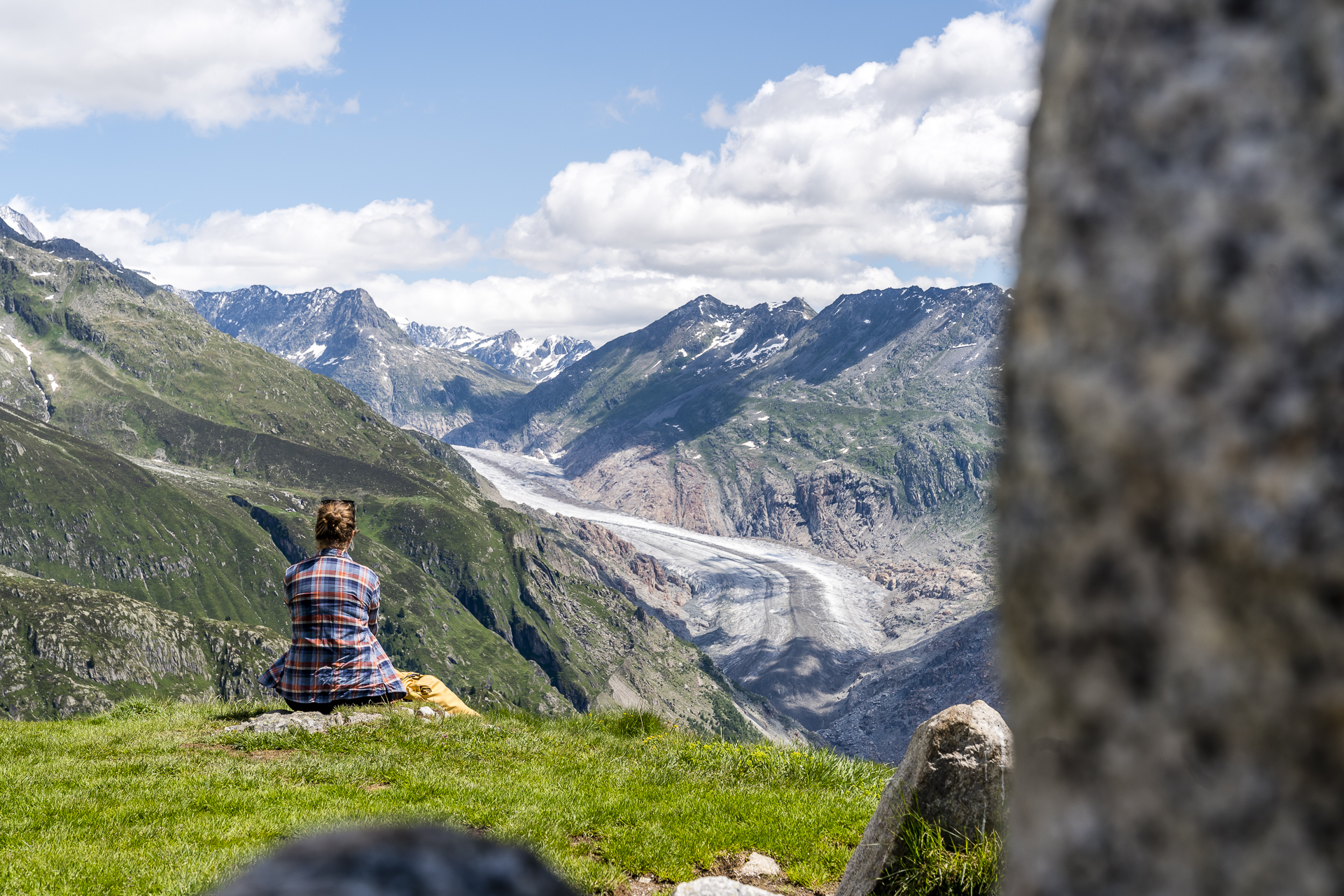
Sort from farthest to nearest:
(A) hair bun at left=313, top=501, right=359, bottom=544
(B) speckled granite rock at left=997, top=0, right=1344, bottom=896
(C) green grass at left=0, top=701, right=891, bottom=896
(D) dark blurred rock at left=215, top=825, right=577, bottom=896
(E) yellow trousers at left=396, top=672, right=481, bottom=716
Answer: (E) yellow trousers at left=396, top=672, right=481, bottom=716 → (A) hair bun at left=313, top=501, right=359, bottom=544 → (C) green grass at left=0, top=701, right=891, bottom=896 → (D) dark blurred rock at left=215, top=825, right=577, bottom=896 → (B) speckled granite rock at left=997, top=0, right=1344, bottom=896

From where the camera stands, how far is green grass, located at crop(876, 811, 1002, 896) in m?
7.45

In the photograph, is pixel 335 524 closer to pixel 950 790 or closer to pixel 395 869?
pixel 950 790

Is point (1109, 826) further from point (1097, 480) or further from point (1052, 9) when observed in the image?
point (1052, 9)

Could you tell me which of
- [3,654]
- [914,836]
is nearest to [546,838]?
[914,836]

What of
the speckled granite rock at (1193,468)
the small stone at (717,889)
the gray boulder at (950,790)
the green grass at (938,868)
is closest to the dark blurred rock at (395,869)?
the speckled granite rock at (1193,468)

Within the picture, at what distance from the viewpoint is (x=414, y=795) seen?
1121 centimetres

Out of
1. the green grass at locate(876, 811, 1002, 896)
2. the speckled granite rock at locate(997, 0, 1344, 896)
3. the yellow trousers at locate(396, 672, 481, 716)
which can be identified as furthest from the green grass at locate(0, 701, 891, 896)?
the speckled granite rock at locate(997, 0, 1344, 896)

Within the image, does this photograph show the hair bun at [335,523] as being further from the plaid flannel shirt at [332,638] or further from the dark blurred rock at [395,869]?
the dark blurred rock at [395,869]

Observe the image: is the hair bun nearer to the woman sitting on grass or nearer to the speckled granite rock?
the woman sitting on grass

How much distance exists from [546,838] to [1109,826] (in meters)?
9.35

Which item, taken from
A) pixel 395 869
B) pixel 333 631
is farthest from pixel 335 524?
pixel 395 869

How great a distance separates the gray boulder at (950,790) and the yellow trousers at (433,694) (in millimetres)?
10199

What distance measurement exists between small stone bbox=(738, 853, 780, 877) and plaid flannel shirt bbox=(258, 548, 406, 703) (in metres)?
7.82

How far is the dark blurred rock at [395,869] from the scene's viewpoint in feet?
4.41
